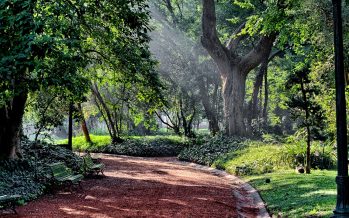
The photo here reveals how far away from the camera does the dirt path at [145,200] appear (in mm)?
9547

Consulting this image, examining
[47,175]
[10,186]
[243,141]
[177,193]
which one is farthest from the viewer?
[243,141]

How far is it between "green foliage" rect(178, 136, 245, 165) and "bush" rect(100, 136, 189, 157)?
14.0 feet

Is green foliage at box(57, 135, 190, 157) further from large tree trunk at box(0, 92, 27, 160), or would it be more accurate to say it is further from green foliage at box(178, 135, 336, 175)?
large tree trunk at box(0, 92, 27, 160)

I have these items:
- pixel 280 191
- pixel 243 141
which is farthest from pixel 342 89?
pixel 243 141

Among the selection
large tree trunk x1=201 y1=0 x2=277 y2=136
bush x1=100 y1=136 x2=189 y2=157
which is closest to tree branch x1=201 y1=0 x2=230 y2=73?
large tree trunk x1=201 y1=0 x2=277 y2=136

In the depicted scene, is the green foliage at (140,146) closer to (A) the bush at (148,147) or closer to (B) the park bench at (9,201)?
(A) the bush at (148,147)

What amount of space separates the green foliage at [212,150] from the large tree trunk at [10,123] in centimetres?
1071

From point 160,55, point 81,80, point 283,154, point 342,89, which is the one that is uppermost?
point 160,55

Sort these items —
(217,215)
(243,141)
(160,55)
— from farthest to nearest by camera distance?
1. (160,55)
2. (243,141)
3. (217,215)

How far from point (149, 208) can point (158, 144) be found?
→ 72.9 ft

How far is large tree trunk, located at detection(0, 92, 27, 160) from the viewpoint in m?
14.1

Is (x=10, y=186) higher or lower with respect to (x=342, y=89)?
lower

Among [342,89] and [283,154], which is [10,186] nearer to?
[342,89]

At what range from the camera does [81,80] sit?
12.3m
